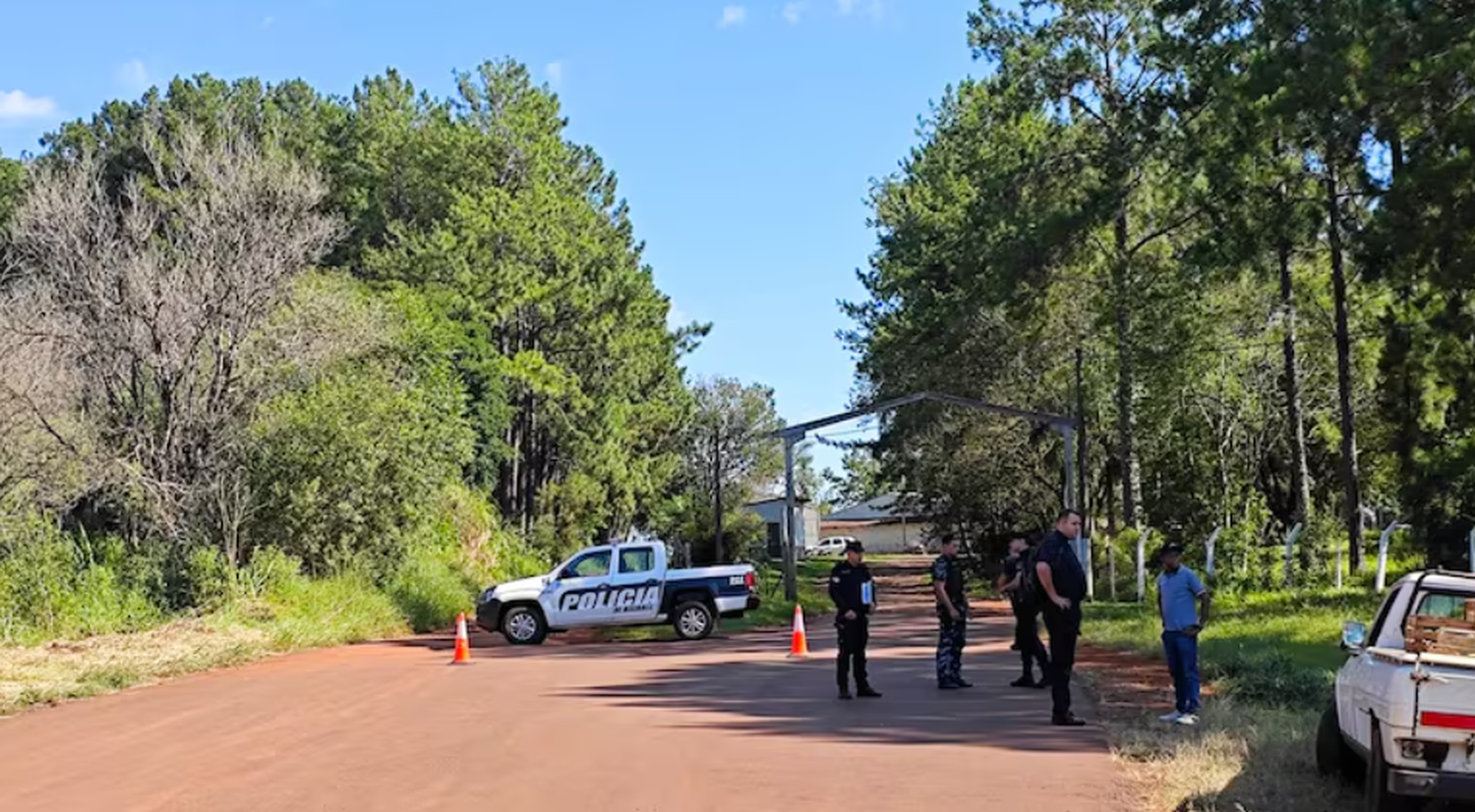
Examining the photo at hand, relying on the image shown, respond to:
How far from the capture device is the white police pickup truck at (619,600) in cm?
2650

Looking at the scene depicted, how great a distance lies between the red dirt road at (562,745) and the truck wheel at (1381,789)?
5.35ft

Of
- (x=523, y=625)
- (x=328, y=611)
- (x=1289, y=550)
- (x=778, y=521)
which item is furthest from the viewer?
(x=778, y=521)

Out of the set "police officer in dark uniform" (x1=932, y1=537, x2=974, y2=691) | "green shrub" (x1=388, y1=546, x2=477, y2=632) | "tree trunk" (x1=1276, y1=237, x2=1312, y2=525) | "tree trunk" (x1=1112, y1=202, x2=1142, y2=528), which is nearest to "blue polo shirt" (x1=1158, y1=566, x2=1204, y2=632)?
"police officer in dark uniform" (x1=932, y1=537, x2=974, y2=691)

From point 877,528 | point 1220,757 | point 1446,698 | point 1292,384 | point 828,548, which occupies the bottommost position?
point 828,548

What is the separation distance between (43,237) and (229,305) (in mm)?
3614

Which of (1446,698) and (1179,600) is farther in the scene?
(1179,600)

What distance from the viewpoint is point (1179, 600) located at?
41.8 feet

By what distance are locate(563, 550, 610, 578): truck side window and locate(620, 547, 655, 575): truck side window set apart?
0.31 m

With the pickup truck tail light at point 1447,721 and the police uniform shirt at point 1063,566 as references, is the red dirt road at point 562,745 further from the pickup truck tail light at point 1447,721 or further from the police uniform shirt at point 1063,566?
the pickup truck tail light at point 1447,721

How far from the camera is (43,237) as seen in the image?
27.5 m

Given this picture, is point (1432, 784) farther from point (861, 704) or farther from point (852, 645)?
point (852, 645)

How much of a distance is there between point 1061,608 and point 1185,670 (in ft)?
3.91

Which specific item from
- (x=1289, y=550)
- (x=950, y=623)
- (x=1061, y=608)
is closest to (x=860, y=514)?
(x=1289, y=550)

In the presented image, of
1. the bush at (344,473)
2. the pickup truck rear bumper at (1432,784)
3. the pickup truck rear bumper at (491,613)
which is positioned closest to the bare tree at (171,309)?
the bush at (344,473)
